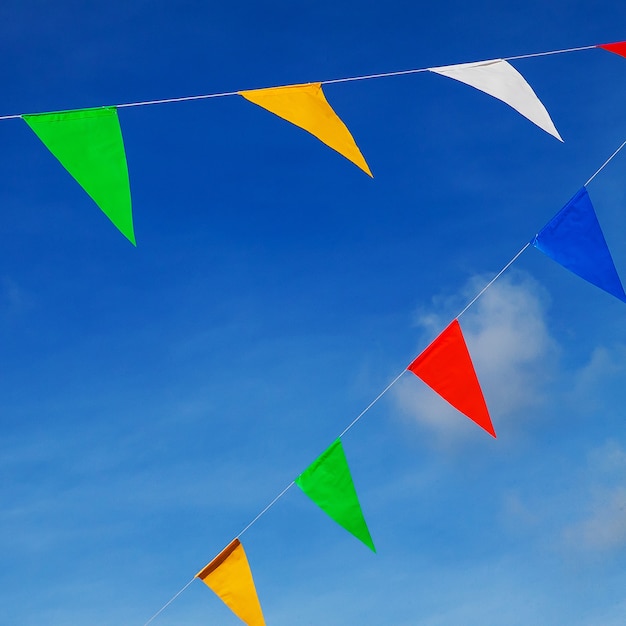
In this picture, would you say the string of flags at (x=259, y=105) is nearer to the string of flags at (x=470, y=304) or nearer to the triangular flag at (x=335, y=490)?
the string of flags at (x=470, y=304)

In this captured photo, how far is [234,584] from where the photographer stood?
5652 millimetres

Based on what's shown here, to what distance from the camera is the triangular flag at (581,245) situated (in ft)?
18.8

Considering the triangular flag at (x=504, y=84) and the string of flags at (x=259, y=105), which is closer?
the string of flags at (x=259, y=105)

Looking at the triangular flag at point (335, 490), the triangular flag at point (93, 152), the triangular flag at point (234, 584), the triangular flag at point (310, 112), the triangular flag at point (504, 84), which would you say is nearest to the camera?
the triangular flag at point (93, 152)

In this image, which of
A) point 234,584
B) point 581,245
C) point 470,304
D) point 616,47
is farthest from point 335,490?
point 616,47

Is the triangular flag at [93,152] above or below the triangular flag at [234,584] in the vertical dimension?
above

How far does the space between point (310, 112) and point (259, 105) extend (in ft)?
1.05

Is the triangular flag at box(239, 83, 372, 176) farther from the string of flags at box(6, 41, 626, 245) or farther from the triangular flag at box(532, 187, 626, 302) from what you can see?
the triangular flag at box(532, 187, 626, 302)

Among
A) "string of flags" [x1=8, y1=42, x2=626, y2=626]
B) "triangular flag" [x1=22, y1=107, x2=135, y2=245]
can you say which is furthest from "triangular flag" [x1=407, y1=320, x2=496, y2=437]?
"triangular flag" [x1=22, y1=107, x2=135, y2=245]

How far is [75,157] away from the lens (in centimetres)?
411

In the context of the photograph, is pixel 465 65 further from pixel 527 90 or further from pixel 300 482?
pixel 300 482

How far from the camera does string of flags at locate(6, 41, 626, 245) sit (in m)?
4.07

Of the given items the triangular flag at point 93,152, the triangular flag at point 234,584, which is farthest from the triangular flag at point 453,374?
the triangular flag at point 93,152

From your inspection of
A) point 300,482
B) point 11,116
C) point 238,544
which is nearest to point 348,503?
point 300,482
